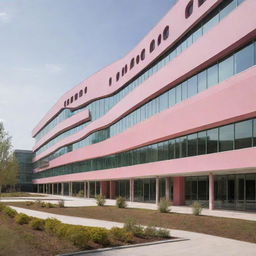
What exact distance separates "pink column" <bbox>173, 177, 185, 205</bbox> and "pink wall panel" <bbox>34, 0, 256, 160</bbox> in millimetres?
9101

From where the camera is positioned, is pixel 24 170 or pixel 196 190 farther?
pixel 24 170

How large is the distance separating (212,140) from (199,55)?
6.78 m

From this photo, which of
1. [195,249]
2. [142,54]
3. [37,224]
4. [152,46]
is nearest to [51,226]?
[37,224]

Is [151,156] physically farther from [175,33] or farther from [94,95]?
[94,95]

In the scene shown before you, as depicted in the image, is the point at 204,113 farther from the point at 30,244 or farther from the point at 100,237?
the point at 30,244

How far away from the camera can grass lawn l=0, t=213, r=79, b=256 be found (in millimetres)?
12938

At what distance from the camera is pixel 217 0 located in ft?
98.8

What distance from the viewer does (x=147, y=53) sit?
43.2 meters

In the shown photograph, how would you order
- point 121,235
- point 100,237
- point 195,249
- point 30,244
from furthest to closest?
point 121,235 < point 100,237 < point 30,244 < point 195,249

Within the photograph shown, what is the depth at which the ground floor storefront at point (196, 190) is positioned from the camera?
103ft

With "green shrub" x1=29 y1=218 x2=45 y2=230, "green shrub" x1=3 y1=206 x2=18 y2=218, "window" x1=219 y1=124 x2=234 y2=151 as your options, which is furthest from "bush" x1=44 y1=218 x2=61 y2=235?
"window" x1=219 y1=124 x2=234 y2=151

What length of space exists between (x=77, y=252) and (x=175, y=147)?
24845 mm

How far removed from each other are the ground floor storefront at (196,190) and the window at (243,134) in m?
3.98

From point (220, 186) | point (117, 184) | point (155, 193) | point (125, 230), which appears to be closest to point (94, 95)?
point (117, 184)
